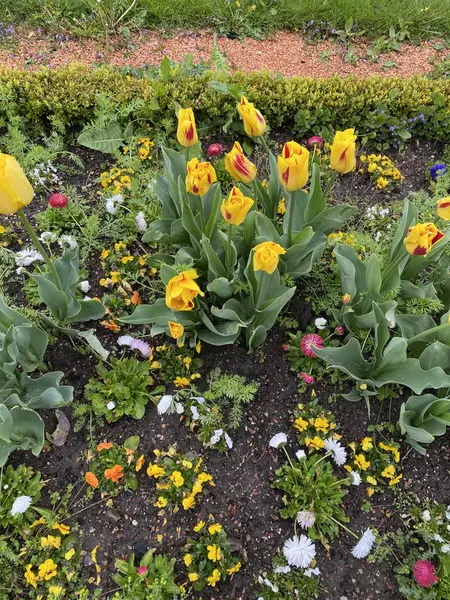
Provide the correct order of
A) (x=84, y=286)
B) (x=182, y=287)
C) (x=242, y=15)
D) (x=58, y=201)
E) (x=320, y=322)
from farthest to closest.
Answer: (x=242, y=15), (x=58, y=201), (x=84, y=286), (x=320, y=322), (x=182, y=287)

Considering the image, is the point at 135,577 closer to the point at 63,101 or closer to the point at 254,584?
the point at 254,584

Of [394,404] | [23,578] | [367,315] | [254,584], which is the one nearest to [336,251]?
[367,315]

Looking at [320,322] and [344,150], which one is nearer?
[344,150]

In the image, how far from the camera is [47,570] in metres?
1.90

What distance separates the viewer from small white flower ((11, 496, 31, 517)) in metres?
1.93

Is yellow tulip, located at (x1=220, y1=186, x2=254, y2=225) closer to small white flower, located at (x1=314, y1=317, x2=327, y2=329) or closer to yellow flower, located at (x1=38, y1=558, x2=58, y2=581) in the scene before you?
small white flower, located at (x1=314, y1=317, x2=327, y2=329)

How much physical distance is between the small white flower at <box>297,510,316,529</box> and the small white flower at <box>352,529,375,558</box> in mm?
193

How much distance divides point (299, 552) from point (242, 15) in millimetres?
4415

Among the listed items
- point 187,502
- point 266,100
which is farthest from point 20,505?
point 266,100

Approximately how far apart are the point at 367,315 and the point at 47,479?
61.9 inches

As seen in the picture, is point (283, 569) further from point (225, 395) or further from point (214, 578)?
point (225, 395)

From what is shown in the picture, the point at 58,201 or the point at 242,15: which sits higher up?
the point at 242,15

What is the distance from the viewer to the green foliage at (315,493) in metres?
2.02

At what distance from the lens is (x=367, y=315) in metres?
2.19
